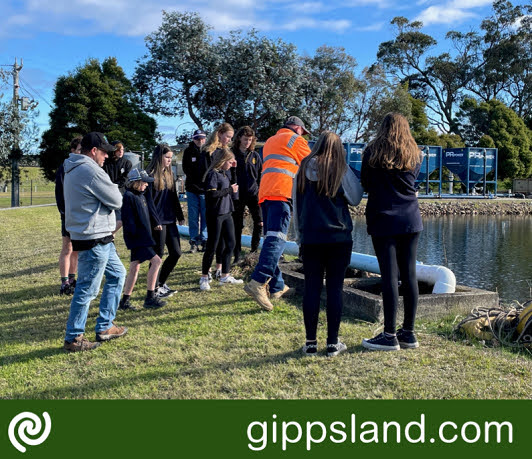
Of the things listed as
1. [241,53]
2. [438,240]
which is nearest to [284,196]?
[438,240]

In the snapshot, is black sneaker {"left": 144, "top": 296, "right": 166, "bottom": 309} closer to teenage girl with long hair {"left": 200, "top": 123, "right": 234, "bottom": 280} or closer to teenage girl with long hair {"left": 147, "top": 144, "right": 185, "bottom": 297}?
teenage girl with long hair {"left": 147, "top": 144, "right": 185, "bottom": 297}

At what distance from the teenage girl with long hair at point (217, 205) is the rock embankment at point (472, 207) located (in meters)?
25.8

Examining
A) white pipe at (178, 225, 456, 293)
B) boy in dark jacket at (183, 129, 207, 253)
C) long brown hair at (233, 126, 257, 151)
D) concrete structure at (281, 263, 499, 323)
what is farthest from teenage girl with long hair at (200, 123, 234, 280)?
white pipe at (178, 225, 456, 293)

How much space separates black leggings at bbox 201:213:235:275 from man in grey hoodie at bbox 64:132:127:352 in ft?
5.80

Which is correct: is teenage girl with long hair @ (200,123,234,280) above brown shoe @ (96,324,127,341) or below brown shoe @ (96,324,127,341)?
above

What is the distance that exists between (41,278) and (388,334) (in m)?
5.52

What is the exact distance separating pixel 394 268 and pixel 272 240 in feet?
5.06

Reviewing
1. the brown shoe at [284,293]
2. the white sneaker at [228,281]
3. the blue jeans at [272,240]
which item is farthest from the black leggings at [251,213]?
the blue jeans at [272,240]

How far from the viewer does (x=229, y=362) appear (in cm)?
419

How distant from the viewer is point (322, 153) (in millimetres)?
4137

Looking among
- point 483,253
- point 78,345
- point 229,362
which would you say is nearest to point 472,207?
point 483,253

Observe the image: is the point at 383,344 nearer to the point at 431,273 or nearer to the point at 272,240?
the point at 272,240

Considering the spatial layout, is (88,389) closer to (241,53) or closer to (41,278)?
(41,278)

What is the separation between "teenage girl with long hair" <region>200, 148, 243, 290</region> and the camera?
6301 millimetres
